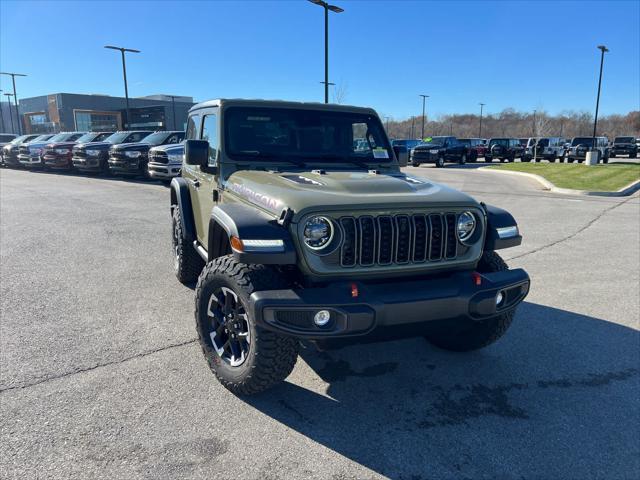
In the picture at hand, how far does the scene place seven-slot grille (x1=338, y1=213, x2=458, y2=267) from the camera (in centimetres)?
294

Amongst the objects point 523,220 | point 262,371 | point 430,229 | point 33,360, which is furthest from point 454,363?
point 523,220

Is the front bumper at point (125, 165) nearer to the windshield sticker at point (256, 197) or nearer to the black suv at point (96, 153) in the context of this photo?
the black suv at point (96, 153)

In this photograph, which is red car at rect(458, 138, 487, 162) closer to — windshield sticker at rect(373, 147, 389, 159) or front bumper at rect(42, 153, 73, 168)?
front bumper at rect(42, 153, 73, 168)

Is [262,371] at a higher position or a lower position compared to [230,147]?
lower

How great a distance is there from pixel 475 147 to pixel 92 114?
56171 mm

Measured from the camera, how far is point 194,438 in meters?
2.83

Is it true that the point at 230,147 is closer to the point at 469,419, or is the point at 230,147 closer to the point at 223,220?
the point at 223,220

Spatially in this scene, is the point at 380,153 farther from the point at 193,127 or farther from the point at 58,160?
the point at 58,160

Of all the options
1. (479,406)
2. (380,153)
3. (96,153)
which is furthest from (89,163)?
(479,406)

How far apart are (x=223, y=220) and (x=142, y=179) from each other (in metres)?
16.8

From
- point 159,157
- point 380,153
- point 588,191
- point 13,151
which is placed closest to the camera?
point 380,153

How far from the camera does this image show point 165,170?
1482cm

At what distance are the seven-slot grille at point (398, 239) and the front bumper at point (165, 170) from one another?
1281cm

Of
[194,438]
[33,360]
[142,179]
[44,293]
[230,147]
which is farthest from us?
[142,179]
